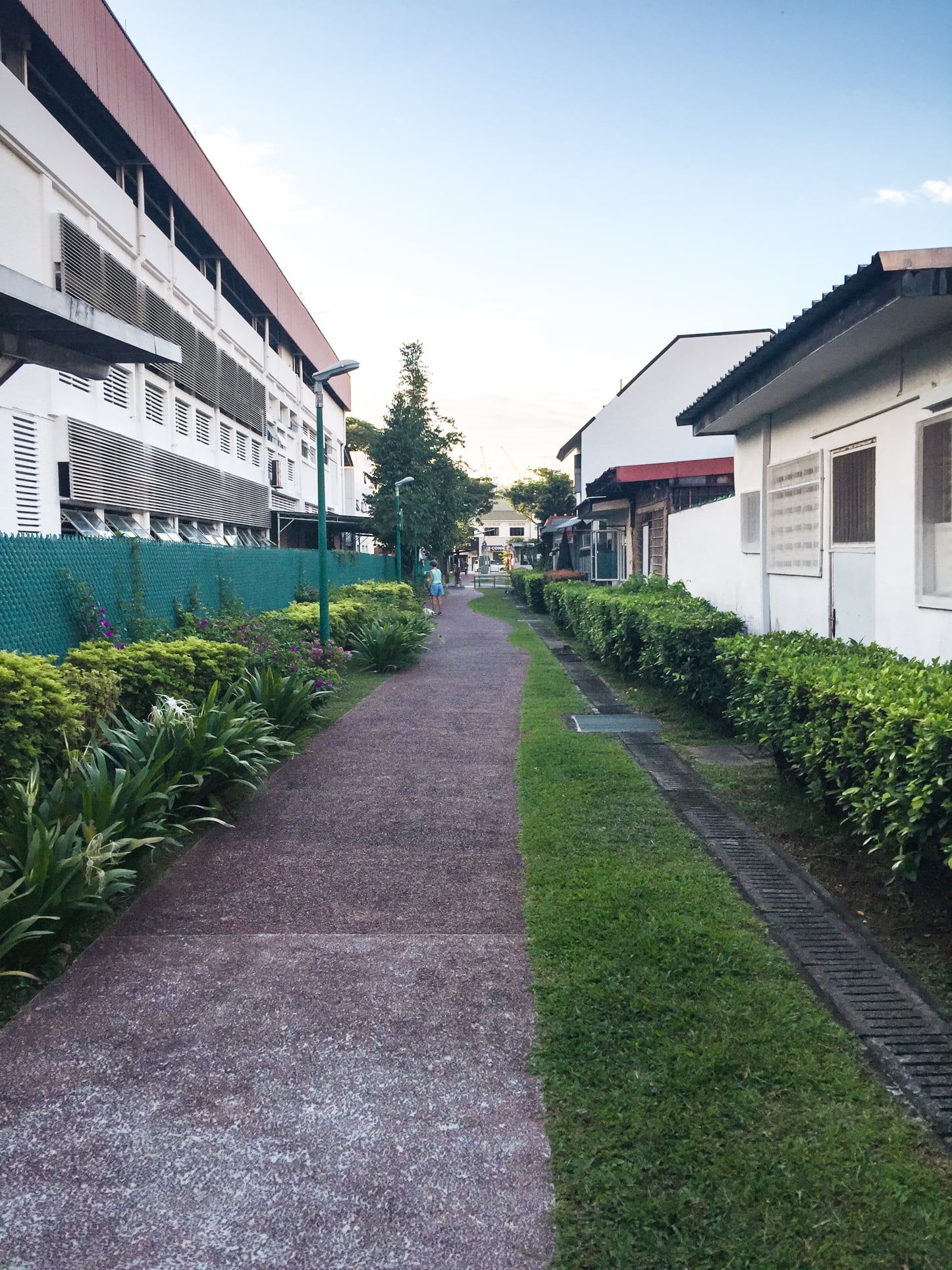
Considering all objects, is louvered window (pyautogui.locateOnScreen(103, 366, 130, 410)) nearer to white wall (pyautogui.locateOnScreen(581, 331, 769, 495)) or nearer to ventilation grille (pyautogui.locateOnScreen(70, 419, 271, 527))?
ventilation grille (pyautogui.locateOnScreen(70, 419, 271, 527))

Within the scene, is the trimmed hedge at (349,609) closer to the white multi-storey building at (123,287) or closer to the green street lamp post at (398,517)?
the white multi-storey building at (123,287)

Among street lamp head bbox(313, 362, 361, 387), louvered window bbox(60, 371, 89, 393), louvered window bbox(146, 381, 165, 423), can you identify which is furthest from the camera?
louvered window bbox(146, 381, 165, 423)

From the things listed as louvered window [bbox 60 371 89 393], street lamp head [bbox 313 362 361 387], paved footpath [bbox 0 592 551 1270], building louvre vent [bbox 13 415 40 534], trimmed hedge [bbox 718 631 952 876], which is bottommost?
paved footpath [bbox 0 592 551 1270]

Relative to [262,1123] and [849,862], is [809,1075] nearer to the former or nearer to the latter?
[262,1123]

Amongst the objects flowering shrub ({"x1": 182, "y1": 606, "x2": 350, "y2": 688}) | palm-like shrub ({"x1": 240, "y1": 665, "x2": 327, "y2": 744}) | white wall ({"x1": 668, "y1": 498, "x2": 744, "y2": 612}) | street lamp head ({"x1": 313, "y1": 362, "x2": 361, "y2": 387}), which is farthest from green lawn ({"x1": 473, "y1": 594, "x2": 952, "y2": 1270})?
street lamp head ({"x1": 313, "y1": 362, "x2": 361, "y2": 387})

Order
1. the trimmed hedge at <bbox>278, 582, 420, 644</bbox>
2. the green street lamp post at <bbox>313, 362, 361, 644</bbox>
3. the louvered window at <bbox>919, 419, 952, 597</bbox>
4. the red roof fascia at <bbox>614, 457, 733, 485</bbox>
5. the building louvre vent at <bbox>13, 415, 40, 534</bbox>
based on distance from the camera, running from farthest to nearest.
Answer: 1. the red roof fascia at <bbox>614, 457, 733, 485</bbox>
2. the trimmed hedge at <bbox>278, 582, 420, 644</bbox>
3. the green street lamp post at <bbox>313, 362, 361, 644</bbox>
4. the building louvre vent at <bbox>13, 415, 40, 534</bbox>
5. the louvered window at <bbox>919, 419, 952, 597</bbox>

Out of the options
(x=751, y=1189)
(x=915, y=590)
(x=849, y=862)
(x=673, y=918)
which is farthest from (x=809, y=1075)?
(x=915, y=590)

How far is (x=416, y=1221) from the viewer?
2490 millimetres

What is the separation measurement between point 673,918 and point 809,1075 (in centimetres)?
132

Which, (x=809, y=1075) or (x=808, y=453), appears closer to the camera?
(x=809, y=1075)

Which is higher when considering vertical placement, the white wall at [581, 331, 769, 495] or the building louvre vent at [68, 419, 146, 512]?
the white wall at [581, 331, 769, 495]

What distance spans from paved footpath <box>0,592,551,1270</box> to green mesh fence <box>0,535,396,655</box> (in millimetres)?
3009

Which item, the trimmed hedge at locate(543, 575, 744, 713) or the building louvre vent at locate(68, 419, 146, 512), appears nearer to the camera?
the trimmed hedge at locate(543, 575, 744, 713)

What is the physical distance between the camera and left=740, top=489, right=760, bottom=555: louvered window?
1002 centimetres
